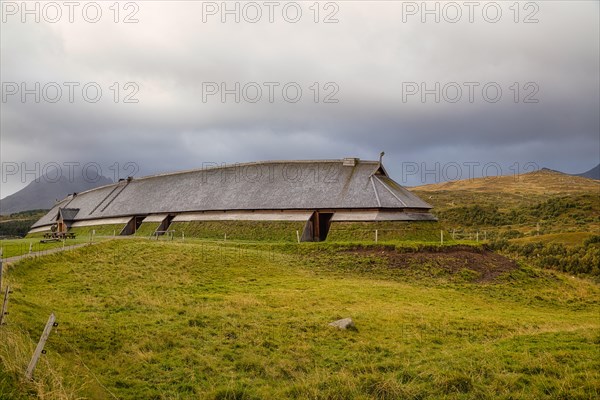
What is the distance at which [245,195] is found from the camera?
1860 inches

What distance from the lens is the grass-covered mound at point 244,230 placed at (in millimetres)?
41500

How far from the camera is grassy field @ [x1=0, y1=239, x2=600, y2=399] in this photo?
431 inches


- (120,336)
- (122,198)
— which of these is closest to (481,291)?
(120,336)

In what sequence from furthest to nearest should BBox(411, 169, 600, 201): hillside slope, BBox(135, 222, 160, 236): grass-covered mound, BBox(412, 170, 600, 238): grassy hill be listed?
1. BBox(411, 169, 600, 201): hillside slope
2. BBox(412, 170, 600, 238): grassy hill
3. BBox(135, 222, 160, 236): grass-covered mound

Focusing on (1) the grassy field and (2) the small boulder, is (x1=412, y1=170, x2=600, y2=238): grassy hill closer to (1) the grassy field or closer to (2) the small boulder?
(1) the grassy field

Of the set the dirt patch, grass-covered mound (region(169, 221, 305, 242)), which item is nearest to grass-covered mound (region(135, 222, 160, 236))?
grass-covered mound (region(169, 221, 305, 242))

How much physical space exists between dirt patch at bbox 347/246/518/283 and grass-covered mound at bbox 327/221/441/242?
12.0ft

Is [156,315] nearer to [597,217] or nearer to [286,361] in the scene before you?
[286,361]

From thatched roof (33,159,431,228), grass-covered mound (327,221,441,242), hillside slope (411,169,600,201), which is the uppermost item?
hillside slope (411,169,600,201)

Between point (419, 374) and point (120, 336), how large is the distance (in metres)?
9.22

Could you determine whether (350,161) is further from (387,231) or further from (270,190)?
(387,231)

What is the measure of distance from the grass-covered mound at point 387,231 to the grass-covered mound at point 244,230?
411cm

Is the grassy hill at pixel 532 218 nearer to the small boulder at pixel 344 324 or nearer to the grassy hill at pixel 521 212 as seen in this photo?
the grassy hill at pixel 521 212

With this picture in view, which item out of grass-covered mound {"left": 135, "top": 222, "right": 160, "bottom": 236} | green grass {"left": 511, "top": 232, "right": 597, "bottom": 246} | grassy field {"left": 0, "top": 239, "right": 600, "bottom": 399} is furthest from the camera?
grass-covered mound {"left": 135, "top": 222, "right": 160, "bottom": 236}
